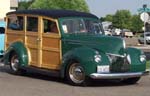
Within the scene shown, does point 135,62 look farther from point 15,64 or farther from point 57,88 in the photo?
point 15,64

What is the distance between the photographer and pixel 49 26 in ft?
49.3

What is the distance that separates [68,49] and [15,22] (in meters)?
3.00

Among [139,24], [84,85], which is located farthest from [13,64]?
[139,24]

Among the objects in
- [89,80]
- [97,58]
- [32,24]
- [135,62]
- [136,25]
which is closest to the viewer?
[97,58]

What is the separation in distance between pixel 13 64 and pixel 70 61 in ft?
10.5

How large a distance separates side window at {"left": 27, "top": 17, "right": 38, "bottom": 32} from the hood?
1.58 meters

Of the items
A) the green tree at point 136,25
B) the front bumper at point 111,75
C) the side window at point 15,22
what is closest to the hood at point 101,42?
the front bumper at point 111,75

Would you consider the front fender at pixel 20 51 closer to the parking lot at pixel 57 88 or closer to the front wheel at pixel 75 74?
the parking lot at pixel 57 88

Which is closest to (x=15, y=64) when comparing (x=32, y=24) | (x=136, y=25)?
(x=32, y=24)

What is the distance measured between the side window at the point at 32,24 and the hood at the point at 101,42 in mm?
1578

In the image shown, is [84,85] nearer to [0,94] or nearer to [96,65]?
[96,65]

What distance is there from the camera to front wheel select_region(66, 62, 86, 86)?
534 inches

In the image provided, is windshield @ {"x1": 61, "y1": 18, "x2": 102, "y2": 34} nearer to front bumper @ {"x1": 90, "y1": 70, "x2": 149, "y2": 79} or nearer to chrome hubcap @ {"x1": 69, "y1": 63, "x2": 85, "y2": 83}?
chrome hubcap @ {"x1": 69, "y1": 63, "x2": 85, "y2": 83}

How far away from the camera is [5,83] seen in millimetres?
→ 14156
